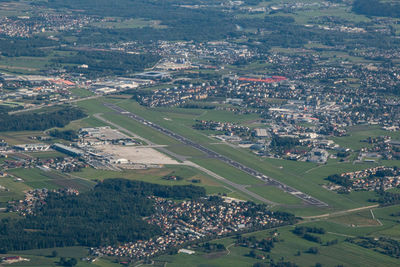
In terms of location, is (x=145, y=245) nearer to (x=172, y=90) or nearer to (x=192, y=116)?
(x=192, y=116)

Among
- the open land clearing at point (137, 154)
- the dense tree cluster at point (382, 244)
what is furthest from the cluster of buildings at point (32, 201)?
the dense tree cluster at point (382, 244)

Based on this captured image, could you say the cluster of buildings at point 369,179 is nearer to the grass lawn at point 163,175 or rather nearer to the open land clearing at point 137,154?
the grass lawn at point 163,175

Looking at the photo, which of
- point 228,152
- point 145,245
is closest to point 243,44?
point 228,152

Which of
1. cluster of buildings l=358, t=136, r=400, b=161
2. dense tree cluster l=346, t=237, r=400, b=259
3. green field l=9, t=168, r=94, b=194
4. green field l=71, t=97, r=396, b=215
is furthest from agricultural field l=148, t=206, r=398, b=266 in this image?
cluster of buildings l=358, t=136, r=400, b=161

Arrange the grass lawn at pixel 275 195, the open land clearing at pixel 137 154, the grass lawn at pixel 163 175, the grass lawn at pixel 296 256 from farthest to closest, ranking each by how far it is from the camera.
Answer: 1. the open land clearing at pixel 137 154
2. the grass lawn at pixel 163 175
3. the grass lawn at pixel 275 195
4. the grass lawn at pixel 296 256

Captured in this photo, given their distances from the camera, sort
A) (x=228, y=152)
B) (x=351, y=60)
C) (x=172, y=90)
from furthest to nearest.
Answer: (x=351, y=60), (x=172, y=90), (x=228, y=152)

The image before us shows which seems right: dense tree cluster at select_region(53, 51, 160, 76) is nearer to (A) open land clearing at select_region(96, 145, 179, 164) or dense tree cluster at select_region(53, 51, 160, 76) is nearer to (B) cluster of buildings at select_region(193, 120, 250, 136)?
(B) cluster of buildings at select_region(193, 120, 250, 136)
